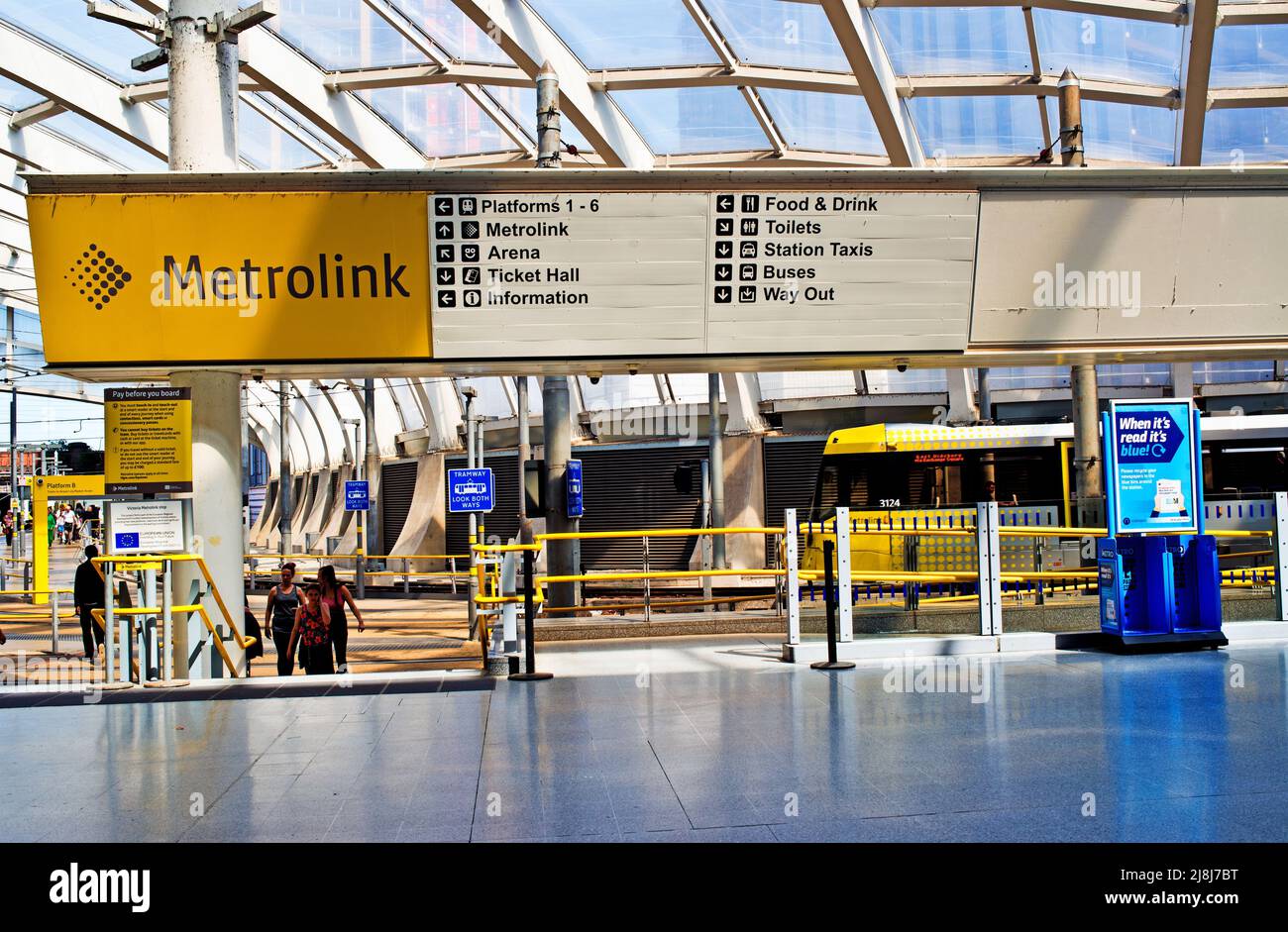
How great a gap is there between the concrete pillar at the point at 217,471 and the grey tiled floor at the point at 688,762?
2.43m

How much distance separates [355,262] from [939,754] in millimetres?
7813

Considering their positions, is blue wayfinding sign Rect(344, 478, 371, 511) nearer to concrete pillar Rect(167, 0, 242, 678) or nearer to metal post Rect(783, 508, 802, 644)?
concrete pillar Rect(167, 0, 242, 678)

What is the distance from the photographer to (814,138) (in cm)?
2762

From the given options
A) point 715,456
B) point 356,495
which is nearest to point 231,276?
point 715,456

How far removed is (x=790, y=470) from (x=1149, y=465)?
25.2 m

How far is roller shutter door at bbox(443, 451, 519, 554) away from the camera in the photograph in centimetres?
4262

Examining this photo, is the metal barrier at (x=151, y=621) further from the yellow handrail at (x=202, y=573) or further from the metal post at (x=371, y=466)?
the metal post at (x=371, y=466)

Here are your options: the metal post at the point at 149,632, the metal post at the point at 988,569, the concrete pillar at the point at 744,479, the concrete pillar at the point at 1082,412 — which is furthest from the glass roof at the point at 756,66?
the metal post at the point at 149,632

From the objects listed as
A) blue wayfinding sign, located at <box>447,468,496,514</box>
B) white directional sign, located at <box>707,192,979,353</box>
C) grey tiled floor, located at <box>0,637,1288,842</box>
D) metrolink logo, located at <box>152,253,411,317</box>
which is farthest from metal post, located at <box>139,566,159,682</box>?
blue wayfinding sign, located at <box>447,468,496,514</box>

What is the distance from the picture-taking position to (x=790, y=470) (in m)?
37.1

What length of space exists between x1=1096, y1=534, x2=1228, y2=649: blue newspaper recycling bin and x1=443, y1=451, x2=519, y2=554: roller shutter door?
30802mm
